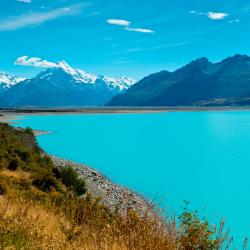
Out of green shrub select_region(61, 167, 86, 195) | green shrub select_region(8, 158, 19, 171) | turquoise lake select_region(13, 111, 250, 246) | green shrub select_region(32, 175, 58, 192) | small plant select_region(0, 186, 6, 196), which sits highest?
small plant select_region(0, 186, 6, 196)

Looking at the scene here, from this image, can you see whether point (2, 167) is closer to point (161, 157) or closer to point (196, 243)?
point (196, 243)

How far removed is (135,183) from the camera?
43.2 m

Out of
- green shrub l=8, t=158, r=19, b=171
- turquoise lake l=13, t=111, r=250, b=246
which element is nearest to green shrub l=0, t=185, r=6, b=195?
turquoise lake l=13, t=111, r=250, b=246

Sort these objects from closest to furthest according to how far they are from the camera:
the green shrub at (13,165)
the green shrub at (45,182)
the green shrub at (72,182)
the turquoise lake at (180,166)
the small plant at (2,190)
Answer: the small plant at (2,190) < the green shrub at (45,182) < the green shrub at (13,165) < the green shrub at (72,182) < the turquoise lake at (180,166)

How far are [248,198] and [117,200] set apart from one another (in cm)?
1177

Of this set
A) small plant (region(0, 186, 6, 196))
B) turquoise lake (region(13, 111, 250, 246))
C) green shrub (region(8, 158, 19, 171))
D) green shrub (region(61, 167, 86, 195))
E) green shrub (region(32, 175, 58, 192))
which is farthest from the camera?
turquoise lake (region(13, 111, 250, 246))

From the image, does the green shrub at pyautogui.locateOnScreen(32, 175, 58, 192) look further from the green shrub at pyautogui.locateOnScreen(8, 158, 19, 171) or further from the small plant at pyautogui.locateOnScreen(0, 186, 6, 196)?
the small plant at pyautogui.locateOnScreen(0, 186, 6, 196)

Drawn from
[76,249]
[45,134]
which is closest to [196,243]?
[76,249]

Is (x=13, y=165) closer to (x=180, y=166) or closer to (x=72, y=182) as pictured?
(x=72, y=182)

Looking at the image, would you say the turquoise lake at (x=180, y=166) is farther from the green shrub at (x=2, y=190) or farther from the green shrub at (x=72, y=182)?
the green shrub at (x=72, y=182)

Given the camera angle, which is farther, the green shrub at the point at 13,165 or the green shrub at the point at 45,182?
the green shrub at the point at 13,165

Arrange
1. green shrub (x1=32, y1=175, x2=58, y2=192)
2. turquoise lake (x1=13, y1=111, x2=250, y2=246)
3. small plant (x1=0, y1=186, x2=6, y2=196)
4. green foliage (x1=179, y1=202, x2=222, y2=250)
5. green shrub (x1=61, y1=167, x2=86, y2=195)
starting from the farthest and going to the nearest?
turquoise lake (x1=13, y1=111, x2=250, y2=246), green shrub (x1=61, y1=167, x2=86, y2=195), green shrub (x1=32, y1=175, x2=58, y2=192), small plant (x1=0, y1=186, x2=6, y2=196), green foliage (x1=179, y1=202, x2=222, y2=250)

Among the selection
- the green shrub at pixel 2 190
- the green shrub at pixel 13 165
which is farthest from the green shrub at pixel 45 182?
the green shrub at pixel 2 190

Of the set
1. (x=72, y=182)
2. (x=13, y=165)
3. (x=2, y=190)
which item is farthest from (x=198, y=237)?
(x=13, y=165)
